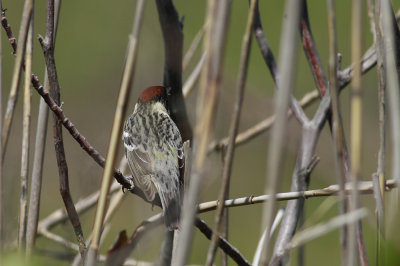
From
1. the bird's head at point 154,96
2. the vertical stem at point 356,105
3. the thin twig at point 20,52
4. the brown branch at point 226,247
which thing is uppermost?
the bird's head at point 154,96

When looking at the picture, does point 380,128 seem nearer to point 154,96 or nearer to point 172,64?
point 172,64

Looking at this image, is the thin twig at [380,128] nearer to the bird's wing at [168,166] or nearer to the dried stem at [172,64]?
the dried stem at [172,64]

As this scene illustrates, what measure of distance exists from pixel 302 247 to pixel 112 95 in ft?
19.1

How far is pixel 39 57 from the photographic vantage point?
323 inches

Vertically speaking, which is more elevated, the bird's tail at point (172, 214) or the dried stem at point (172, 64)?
the dried stem at point (172, 64)

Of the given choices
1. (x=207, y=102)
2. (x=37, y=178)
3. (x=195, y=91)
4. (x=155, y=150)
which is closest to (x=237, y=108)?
(x=207, y=102)

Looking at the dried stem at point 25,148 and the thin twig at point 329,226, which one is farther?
the dried stem at point 25,148

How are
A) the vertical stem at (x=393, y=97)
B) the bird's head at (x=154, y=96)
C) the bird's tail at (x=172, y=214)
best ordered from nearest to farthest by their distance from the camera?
the vertical stem at (x=393, y=97), the bird's tail at (x=172, y=214), the bird's head at (x=154, y=96)

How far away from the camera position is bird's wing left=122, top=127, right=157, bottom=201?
9.01 feet

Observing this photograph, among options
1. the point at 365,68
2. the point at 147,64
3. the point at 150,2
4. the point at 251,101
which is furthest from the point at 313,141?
the point at 150,2

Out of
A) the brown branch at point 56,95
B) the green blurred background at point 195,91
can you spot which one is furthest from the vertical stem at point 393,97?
the green blurred background at point 195,91

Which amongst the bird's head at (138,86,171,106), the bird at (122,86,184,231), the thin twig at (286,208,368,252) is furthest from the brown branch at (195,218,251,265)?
the bird's head at (138,86,171,106)

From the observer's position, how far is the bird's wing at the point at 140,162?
274 centimetres

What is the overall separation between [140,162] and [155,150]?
0.58 feet
